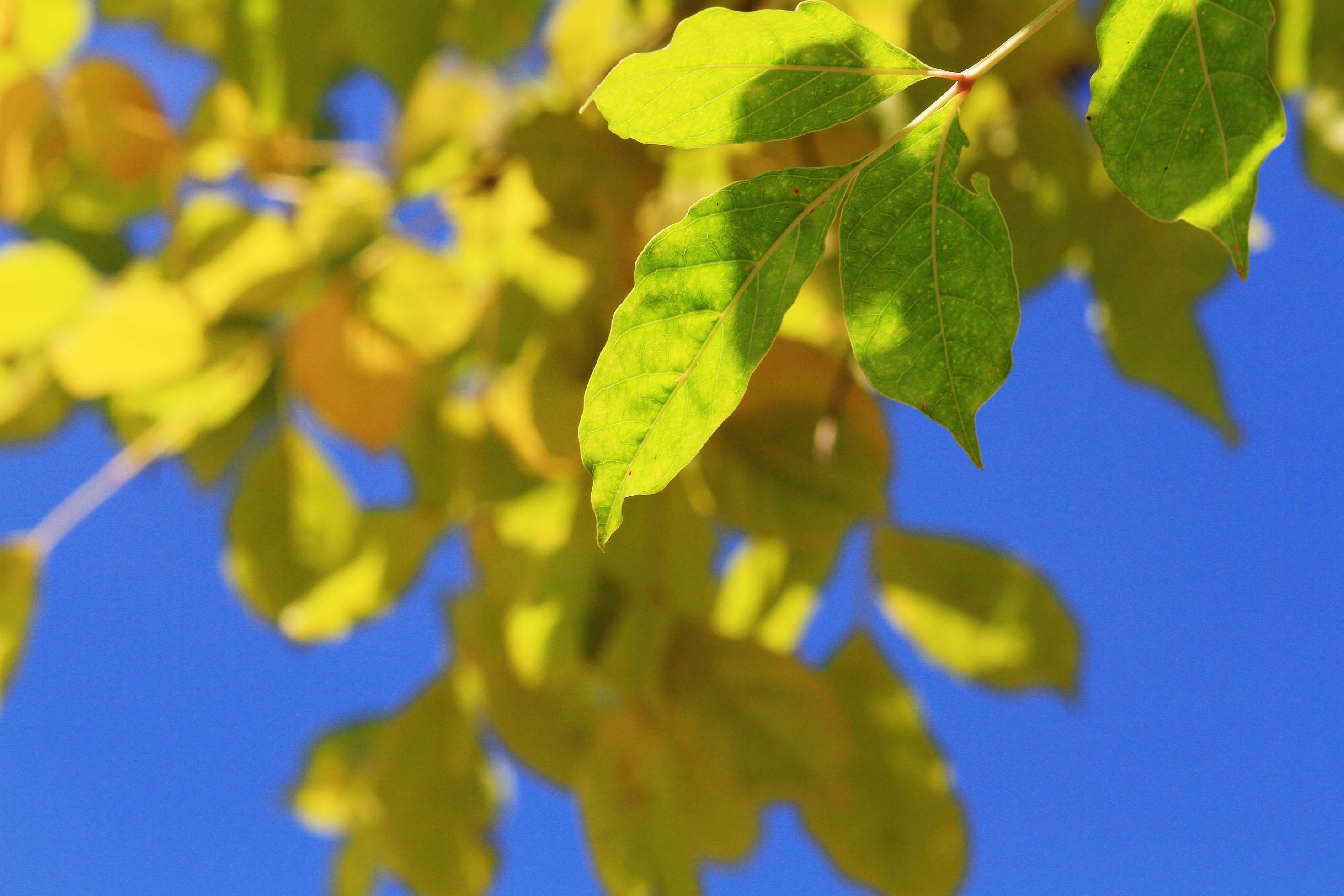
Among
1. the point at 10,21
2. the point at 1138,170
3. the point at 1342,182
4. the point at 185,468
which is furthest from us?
the point at 185,468

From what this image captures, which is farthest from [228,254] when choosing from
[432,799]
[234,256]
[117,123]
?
[432,799]

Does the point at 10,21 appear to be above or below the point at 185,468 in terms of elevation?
above

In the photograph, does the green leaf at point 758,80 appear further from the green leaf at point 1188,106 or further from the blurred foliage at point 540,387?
the blurred foliage at point 540,387

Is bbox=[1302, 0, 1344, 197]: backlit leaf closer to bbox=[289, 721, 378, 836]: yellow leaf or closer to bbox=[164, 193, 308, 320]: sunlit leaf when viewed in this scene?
bbox=[164, 193, 308, 320]: sunlit leaf

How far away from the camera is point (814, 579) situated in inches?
26.9

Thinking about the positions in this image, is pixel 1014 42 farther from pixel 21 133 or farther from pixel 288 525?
pixel 21 133

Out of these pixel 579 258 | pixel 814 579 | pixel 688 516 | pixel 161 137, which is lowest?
pixel 814 579

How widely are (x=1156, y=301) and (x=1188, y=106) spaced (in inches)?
16.5

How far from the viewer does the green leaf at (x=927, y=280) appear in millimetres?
223

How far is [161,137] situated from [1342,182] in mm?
720

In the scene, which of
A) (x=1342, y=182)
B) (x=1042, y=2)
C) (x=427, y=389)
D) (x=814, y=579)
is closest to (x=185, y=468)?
(x=427, y=389)

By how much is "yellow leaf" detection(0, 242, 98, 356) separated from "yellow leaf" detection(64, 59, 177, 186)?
0.10 metres

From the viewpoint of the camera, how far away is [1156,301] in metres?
0.60

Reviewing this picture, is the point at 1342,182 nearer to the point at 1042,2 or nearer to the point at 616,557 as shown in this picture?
the point at 1042,2
